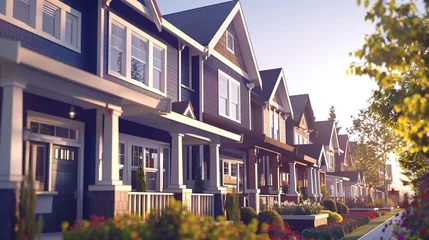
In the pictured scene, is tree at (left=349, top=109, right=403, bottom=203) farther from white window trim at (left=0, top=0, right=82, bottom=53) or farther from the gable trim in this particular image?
white window trim at (left=0, top=0, right=82, bottom=53)

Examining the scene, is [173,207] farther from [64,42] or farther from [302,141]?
[302,141]

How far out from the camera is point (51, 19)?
1252cm

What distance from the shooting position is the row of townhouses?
9.57 meters

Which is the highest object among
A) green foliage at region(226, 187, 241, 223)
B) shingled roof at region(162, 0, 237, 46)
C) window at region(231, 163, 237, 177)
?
shingled roof at region(162, 0, 237, 46)

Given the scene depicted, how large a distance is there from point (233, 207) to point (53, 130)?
20.0 ft

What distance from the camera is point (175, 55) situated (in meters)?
17.8

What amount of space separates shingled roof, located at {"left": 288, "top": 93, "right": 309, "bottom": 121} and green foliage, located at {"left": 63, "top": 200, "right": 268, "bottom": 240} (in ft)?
103

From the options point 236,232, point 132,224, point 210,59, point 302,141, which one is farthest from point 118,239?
point 302,141

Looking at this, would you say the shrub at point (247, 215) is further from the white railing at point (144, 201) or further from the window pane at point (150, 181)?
the white railing at point (144, 201)

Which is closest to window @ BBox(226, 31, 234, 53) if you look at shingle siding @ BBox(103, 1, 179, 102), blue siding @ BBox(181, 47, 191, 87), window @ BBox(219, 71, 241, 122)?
window @ BBox(219, 71, 241, 122)

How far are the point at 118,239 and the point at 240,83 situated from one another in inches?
690

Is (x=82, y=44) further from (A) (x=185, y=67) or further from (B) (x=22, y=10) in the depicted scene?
(A) (x=185, y=67)

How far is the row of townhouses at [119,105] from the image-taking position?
9.57 m

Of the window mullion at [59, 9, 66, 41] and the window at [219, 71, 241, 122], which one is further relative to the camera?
the window at [219, 71, 241, 122]
